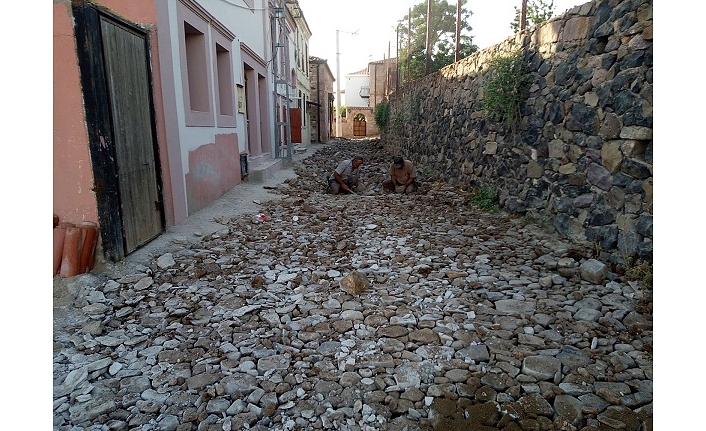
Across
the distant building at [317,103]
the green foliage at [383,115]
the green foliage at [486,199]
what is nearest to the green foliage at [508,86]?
the green foliage at [486,199]

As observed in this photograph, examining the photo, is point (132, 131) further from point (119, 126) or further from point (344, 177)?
point (344, 177)

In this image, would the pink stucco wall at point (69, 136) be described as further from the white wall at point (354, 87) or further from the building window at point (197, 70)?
the white wall at point (354, 87)

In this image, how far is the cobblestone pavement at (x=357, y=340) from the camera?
7.86 ft

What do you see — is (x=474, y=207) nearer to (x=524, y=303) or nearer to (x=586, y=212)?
(x=586, y=212)

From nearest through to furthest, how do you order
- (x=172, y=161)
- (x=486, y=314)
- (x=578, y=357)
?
(x=578, y=357) < (x=486, y=314) < (x=172, y=161)

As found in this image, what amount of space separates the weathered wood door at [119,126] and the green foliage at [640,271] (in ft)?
15.2

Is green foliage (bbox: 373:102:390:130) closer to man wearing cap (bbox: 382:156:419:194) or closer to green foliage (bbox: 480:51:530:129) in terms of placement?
man wearing cap (bbox: 382:156:419:194)

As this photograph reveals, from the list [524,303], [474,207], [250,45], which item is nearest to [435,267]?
[524,303]

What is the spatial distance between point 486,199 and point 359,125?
32075 mm

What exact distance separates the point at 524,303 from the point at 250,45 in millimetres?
9259

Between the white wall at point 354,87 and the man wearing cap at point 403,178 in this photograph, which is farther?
the white wall at point 354,87

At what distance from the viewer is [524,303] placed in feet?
12.1

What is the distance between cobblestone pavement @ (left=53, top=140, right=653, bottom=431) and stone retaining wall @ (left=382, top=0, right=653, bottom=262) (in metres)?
0.48

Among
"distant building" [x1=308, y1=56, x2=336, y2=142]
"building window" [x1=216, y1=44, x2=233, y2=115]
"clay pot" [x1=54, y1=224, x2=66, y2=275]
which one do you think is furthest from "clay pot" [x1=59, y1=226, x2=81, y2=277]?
"distant building" [x1=308, y1=56, x2=336, y2=142]
